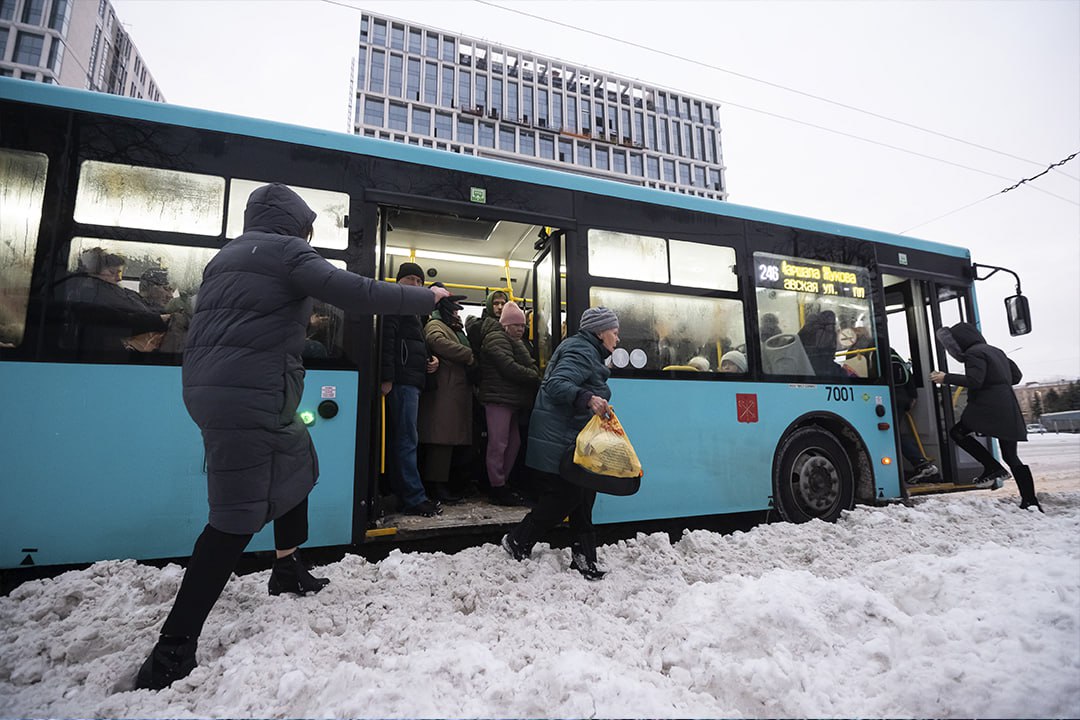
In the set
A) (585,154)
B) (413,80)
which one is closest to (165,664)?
(413,80)

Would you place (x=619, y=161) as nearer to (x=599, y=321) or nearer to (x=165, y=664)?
(x=599, y=321)

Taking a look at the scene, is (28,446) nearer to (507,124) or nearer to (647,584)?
(647,584)

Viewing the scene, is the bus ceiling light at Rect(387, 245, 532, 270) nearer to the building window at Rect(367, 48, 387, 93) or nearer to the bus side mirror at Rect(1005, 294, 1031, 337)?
the bus side mirror at Rect(1005, 294, 1031, 337)

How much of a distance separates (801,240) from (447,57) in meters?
67.8

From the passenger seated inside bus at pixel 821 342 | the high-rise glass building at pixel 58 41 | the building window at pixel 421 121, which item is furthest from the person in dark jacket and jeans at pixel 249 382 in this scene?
the building window at pixel 421 121

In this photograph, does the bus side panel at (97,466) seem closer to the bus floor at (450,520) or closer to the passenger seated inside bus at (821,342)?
the bus floor at (450,520)

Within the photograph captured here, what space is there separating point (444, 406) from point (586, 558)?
1.84m

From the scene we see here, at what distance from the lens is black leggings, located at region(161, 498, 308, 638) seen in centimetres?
204

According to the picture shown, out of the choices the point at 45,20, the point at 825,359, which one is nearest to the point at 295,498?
the point at 825,359

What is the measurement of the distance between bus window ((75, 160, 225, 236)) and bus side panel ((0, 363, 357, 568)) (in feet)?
2.81

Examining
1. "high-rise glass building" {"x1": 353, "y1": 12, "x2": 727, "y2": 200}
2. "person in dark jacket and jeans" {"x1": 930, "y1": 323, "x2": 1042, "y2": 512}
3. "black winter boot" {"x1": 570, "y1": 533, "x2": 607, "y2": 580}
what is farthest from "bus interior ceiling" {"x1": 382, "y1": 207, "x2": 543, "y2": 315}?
"high-rise glass building" {"x1": 353, "y1": 12, "x2": 727, "y2": 200}

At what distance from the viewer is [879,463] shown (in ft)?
16.4

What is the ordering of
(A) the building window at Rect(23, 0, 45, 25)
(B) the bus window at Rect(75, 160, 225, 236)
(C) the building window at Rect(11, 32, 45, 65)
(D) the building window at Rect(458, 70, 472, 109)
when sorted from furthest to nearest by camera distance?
(D) the building window at Rect(458, 70, 472, 109)
(A) the building window at Rect(23, 0, 45, 25)
(C) the building window at Rect(11, 32, 45, 65)
(B) the bus window at Rect(75, 160, 225, 236)

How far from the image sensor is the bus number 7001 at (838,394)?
4930mm
